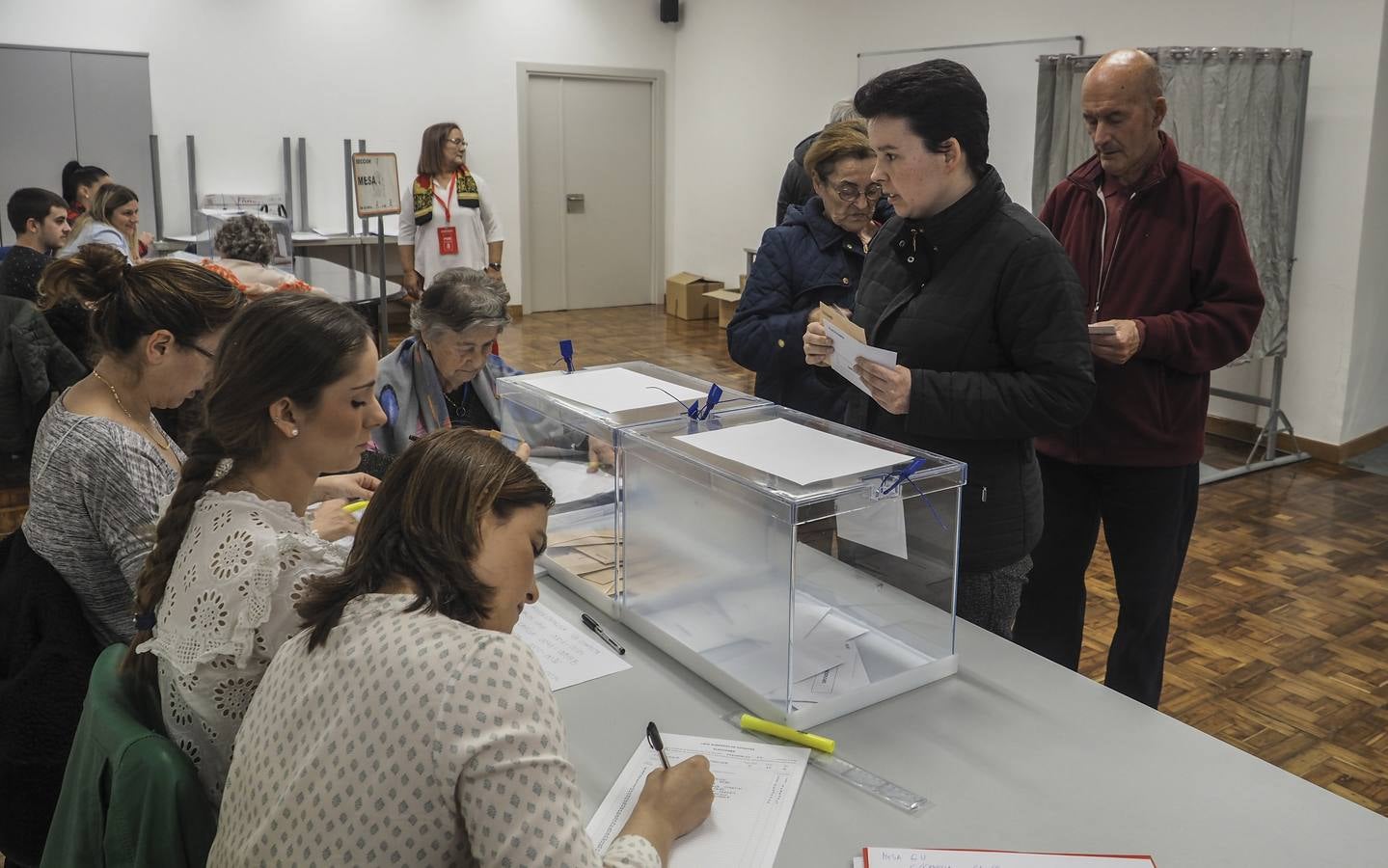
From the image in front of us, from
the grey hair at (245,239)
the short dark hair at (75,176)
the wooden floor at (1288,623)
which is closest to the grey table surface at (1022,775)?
the wooden floor at (1288,623)

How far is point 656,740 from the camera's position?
1316 mm

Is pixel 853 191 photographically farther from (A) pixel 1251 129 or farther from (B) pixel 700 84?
(B) pixel 700 84

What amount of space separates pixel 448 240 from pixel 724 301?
260cm

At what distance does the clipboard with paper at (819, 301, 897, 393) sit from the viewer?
67.3 inches

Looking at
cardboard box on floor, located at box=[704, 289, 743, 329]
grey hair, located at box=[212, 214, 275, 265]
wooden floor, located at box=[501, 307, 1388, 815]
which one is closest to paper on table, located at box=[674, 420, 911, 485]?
wooden floor, located at box=[501, 307, 1388, 815]

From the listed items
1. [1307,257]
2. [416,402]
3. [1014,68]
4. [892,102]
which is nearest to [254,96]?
[1014,68]

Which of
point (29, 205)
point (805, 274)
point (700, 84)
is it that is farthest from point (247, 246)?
point (700, 84)

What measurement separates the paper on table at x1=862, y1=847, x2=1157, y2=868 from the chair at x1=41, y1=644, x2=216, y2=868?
2.29 feet

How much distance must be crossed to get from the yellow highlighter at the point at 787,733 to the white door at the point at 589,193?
8.34 metres

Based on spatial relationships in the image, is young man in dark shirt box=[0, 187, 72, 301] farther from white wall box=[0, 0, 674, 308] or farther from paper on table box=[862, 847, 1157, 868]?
paper on table box=[862, 847, 1157, 868]

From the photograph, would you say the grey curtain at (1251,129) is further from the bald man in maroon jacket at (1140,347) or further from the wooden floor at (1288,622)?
the bald man in maroon jacket at (1140,347)

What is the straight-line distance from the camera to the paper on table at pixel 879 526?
4.83 feet

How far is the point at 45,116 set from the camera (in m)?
7.07

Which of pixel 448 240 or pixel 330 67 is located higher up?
pixel 330 67
